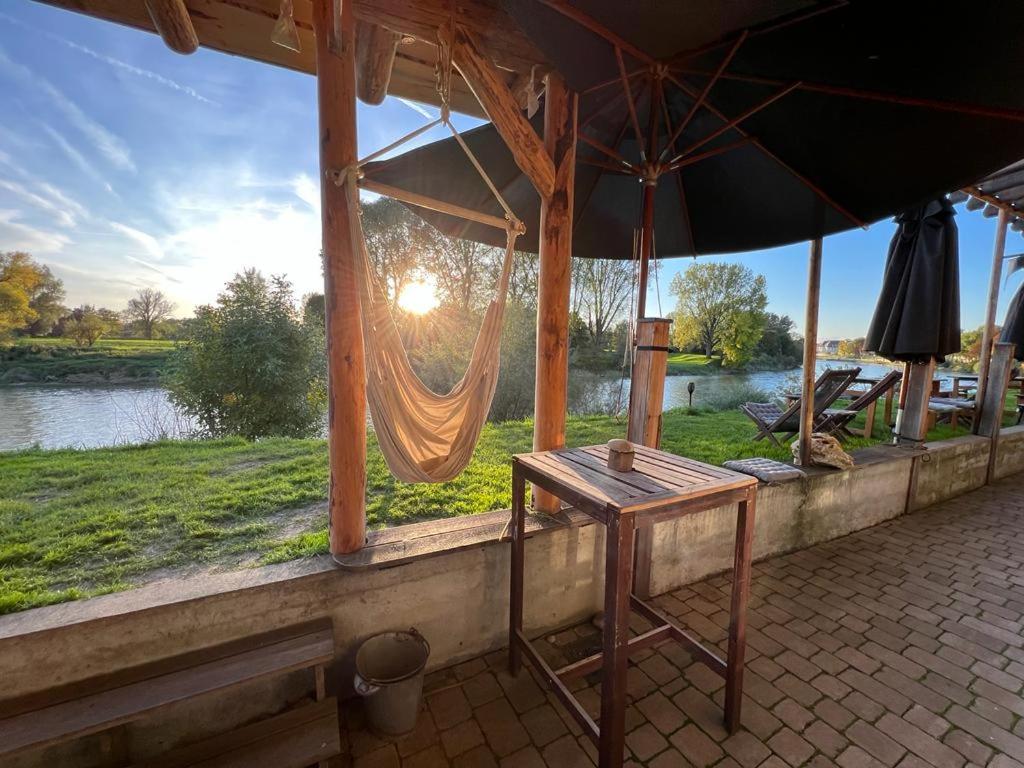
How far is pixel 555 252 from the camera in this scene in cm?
188

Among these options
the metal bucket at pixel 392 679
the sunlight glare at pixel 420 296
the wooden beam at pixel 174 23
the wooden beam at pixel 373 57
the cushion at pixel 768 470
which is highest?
the wooden beam at pixel 373 57

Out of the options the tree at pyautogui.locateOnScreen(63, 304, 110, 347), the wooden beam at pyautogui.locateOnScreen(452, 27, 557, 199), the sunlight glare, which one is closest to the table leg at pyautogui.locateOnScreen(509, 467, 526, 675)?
the wooden beam at pyautogui.locateOnScreen(452, 27, 557, 199)

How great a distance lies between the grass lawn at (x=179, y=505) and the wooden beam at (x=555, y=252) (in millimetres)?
845

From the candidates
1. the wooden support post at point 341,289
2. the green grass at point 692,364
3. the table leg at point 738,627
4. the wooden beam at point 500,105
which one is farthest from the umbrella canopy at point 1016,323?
the green grass at point 692,364

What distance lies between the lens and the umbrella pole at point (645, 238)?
2068mm

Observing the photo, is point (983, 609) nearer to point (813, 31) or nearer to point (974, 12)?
point (974, 12)

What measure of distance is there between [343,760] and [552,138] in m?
2.64

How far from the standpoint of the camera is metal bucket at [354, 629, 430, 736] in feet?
4.36

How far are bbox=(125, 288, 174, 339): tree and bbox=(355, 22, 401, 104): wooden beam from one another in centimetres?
666

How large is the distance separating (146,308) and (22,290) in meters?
1.38

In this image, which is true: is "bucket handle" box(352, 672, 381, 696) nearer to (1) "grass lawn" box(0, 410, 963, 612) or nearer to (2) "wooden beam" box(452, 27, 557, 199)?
(1) "grass lawn" box(0, 410, 963, 612)

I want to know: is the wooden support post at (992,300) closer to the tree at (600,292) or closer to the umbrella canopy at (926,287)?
the umbrella canopy at (926,287)

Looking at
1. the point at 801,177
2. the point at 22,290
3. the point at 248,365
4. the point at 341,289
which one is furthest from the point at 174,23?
the point at 22,290

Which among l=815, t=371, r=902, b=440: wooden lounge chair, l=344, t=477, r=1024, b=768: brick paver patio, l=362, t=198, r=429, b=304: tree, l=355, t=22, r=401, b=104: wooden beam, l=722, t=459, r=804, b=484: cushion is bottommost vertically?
l=344, t=477, r=1024, b=768: brick paver patio
